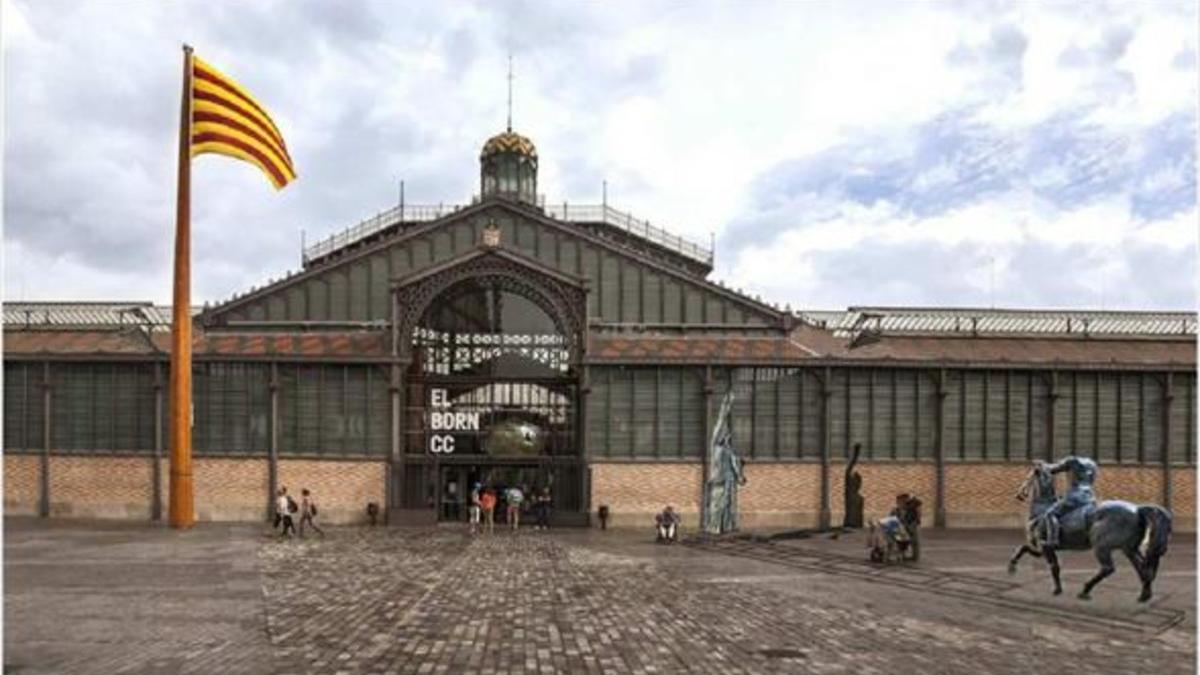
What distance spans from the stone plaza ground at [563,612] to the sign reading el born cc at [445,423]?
385 inches

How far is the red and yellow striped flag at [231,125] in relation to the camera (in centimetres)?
2498

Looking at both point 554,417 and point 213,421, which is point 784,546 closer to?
point 554,417

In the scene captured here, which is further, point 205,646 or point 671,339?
point 671,339

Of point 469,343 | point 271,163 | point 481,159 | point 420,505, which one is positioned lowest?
point 420,505

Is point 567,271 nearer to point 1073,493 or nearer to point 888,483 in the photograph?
point 888,483

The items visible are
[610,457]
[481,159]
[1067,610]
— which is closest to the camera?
[1067,610]

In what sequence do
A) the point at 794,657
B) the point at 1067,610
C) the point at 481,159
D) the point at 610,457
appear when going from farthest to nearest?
the point at 481,159 < the point at 610,457 < the point at 1067,610 < the point at 794,657

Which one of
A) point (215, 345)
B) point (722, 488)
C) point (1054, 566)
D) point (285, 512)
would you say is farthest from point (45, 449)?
point (1054, 566)

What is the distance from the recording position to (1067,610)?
18.9 meters

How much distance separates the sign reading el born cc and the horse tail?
83.8 feet

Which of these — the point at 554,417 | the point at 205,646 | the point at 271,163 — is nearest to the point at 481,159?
the point at 554,417

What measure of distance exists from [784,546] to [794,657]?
15.9m

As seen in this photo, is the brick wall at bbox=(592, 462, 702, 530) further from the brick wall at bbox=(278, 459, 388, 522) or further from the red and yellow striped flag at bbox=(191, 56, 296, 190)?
the red and yellow striped flag at bbox=(191, 56, 296, 190)

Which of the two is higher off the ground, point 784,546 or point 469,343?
point 469,343
